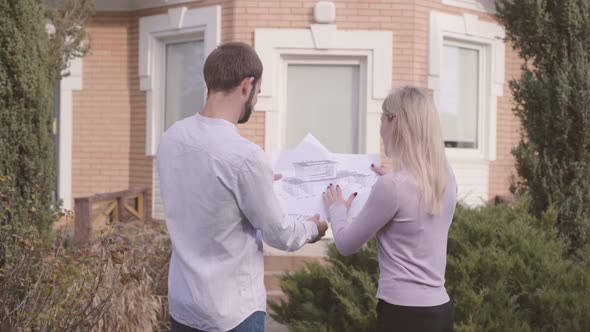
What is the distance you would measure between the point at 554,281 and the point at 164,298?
326 centimetres

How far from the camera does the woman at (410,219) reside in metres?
2.77

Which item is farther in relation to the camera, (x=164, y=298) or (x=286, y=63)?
(x=286, y=63)

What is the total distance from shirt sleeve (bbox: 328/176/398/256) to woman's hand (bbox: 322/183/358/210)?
0.12 metres

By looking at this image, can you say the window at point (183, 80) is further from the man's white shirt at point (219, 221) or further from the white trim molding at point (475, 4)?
the man's white shirt at point (219, 221)

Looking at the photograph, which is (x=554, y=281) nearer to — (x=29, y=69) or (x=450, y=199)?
(x=450, y=199)

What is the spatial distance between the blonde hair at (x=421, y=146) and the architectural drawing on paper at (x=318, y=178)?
315mm

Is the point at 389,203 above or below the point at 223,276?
above

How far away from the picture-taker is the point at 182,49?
1069cm

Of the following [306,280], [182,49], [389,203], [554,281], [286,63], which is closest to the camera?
[389,203]

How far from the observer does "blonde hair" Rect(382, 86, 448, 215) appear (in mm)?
2770

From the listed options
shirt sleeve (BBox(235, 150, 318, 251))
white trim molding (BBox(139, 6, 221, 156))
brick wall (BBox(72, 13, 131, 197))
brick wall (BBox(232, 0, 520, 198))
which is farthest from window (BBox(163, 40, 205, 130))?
shirt sleeve (BBox(235, 150, 318, 251))

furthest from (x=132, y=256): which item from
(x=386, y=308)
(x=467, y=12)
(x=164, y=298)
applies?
(x=467, y=12)

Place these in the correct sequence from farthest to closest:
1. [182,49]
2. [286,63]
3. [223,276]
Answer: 1. [182,49]
2. [286,63]
3. [223,276]

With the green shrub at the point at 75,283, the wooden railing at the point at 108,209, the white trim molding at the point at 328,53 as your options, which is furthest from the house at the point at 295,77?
the green shrub at the point at 75,283
